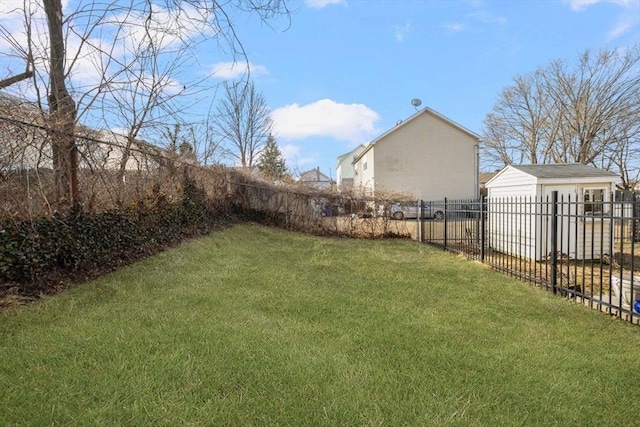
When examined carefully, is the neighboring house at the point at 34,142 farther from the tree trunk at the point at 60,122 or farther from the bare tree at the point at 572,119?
the bare tree at the point at 572,119

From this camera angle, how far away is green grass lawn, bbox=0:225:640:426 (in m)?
2.08

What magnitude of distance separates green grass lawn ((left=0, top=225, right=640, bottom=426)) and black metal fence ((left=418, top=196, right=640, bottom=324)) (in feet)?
1.81

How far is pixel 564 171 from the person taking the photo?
9812 mm

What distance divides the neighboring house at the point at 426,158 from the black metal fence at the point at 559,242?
1059 centimetres

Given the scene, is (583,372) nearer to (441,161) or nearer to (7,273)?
(7,273)

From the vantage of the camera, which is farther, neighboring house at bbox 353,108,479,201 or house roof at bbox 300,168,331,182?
neighboring house at bbox 353,108,479,201

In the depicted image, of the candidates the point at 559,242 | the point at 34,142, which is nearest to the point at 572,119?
the point at 559,242

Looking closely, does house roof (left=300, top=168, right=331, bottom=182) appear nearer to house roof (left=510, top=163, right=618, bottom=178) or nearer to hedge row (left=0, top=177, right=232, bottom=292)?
house roof (left=510, top=163, right=618, bottom=178)

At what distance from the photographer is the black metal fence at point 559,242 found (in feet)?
14.3

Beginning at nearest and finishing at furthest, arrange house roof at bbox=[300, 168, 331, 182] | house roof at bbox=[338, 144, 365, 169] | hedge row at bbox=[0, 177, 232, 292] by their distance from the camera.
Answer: hedge row at bbox=[0, 177, 232, 292], house roof at bbox=[300, 168, 331, 182], house roof at bbox=[338, 144, 365, 169]

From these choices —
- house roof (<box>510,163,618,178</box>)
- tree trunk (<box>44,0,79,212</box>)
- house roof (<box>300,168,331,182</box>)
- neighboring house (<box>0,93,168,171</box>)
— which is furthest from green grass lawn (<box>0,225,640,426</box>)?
house roof (<box>300,168,331,182</box>)

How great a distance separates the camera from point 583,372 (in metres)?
2.63

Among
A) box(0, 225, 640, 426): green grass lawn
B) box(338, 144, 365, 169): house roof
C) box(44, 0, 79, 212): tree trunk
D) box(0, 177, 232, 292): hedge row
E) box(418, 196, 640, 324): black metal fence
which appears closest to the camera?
box(0, 225, 640, 426): green grass lawn

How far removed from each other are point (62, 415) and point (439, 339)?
110 inches
